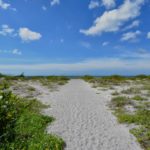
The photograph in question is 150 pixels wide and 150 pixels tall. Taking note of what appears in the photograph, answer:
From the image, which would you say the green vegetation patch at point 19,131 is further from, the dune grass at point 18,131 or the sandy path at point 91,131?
the sandy path at point 91,131

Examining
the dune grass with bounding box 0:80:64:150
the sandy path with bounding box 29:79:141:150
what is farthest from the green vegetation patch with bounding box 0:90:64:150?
the sandy path with bounding box 29:79:141:150

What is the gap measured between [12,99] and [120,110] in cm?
864

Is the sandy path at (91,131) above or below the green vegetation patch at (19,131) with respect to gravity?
below

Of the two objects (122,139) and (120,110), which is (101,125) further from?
(120,110)

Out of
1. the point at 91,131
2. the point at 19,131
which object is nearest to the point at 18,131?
the point at 19,131

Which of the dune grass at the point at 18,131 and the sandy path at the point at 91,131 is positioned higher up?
the dune grass at the point at 18,131

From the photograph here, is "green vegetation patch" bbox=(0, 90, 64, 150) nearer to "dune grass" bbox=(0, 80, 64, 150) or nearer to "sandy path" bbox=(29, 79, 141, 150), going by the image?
"dune grass" bbox=(0, 80, 64, 150)

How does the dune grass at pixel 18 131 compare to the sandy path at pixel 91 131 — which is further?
the sandy path at pixel 91 131

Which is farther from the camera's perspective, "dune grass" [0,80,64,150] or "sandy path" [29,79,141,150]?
"sandy path" [29,79,141,150]

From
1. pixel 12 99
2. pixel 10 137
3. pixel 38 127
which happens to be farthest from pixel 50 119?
pixel 12 99

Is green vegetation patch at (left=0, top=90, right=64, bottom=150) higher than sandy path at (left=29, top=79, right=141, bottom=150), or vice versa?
green vegetation patch at (left=0, top=90, right=64, bottom=150)

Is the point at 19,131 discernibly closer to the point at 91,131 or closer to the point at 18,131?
the point at 18,131

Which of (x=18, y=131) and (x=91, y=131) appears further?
(x=91, y=131)

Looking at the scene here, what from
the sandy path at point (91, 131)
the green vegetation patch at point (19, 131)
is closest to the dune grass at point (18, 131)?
the green vegetation patch at point (19, 131)
